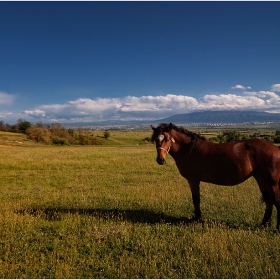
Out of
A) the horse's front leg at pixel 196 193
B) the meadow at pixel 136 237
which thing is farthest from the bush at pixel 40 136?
the horse's front leg at pixel 196 193

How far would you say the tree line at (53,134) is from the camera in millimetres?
69375

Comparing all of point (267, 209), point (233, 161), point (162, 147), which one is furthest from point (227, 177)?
point (162, 147)

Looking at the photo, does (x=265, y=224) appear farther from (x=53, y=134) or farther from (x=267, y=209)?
(x=53, y=134)

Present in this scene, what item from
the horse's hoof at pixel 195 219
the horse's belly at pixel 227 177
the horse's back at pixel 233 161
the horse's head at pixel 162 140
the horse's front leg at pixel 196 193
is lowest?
the horse's hoof at pixel 195 219

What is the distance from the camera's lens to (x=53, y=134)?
7781 centimetres

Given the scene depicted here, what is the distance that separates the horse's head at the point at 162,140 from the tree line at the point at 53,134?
66.3m

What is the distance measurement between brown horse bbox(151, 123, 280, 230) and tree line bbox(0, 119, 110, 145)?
66.3 m

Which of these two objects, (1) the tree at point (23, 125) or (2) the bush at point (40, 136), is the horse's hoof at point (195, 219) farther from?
(1) the tree at point (23, 125)

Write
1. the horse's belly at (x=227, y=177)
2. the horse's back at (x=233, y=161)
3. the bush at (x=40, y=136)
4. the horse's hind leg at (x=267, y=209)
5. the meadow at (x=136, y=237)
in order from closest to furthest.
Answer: the meadow at (x=136, y=237)
the horse's back at (x=233, y=161)
the horse's belly at (x=227, y=177)
the horse's hind leg at (x=267, y=209)
the bush at (x=40, y=136)

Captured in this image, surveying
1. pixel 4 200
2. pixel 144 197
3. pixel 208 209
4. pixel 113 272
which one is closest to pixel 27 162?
pixel 4 200

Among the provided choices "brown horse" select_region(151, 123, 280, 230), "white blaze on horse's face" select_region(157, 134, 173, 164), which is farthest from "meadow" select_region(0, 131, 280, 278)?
"white blaze on horse's face" select_region(157, 134, 173, 164)

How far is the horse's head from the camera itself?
6254 millimetres

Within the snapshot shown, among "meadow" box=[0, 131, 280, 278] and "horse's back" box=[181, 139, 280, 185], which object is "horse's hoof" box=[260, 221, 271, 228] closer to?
"meadow" box=[0, 131, 280, 278]

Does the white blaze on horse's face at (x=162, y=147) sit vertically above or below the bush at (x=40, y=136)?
above
